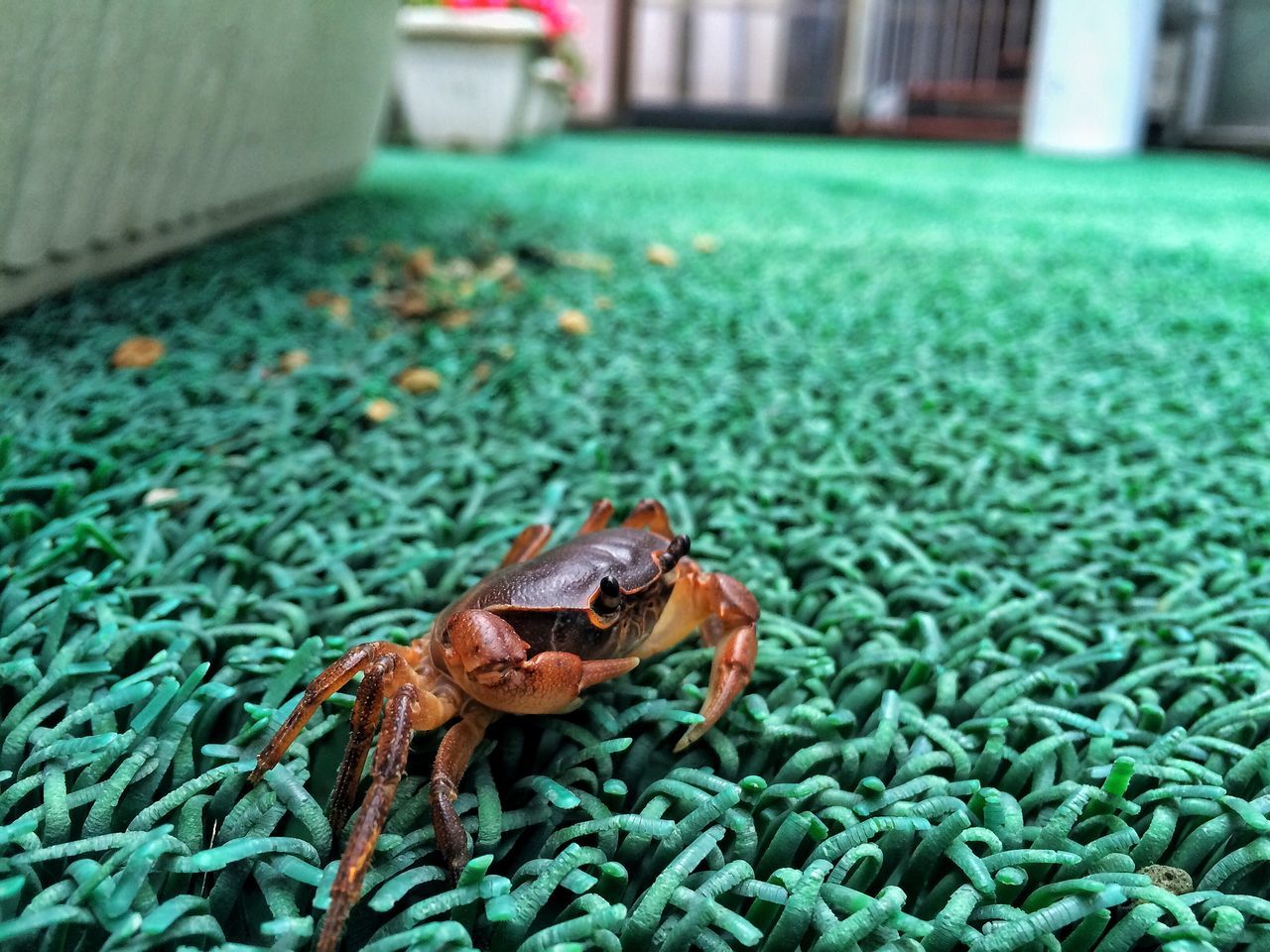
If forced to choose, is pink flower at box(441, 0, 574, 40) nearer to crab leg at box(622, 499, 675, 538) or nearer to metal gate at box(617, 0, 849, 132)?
metal gate at box(617, 0, 849, 132)

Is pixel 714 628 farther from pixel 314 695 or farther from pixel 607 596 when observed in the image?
pixel 314 695

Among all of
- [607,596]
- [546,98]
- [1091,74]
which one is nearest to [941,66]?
[1091,74]

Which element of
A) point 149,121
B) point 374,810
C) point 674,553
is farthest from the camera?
point 149,121

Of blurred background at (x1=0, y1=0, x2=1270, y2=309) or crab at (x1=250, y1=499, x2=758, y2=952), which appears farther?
blurred background at (x1=0, y1=0, x2=1270, y2=309)

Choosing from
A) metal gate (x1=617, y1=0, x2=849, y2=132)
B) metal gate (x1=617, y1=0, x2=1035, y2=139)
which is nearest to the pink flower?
metal gate (x1=617, y1=0, x2=1035, y2=139)

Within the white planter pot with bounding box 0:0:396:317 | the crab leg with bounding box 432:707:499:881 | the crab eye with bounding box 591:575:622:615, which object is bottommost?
the crab leg with bounding box 432:707:499:881

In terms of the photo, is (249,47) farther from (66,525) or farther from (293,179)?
(66,525)
